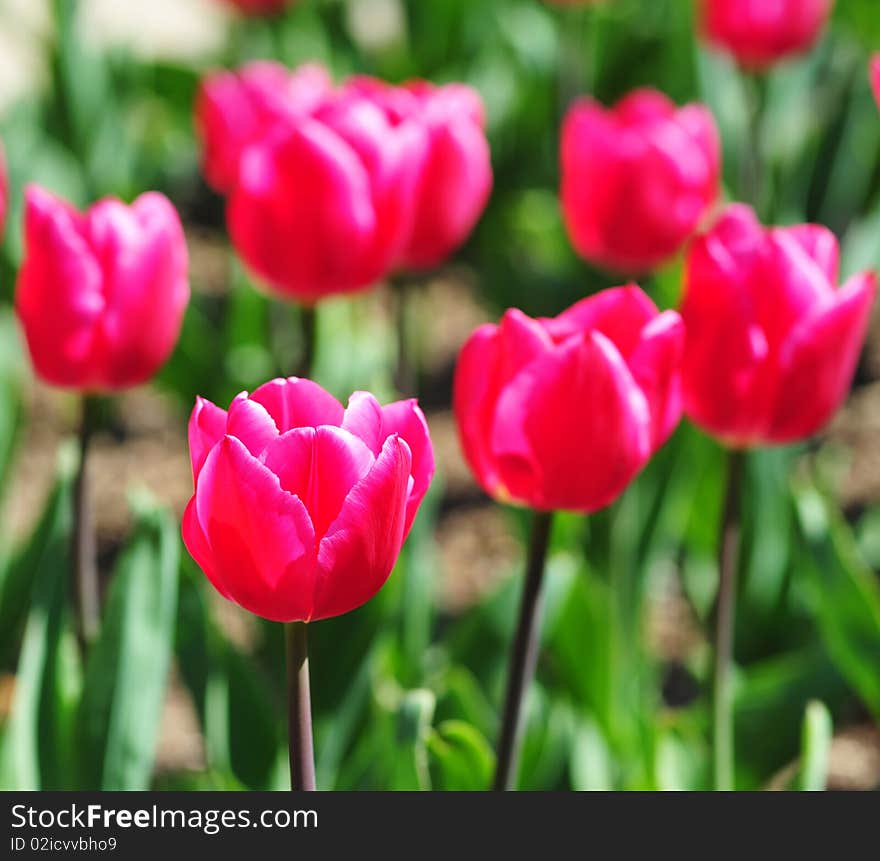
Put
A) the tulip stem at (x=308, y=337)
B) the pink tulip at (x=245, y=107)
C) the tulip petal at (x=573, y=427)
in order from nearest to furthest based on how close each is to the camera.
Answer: the tulip petal at (x=573, y=427), the tulip stem at (x=308, y=337), the pink tulip at (x=245, y=107)

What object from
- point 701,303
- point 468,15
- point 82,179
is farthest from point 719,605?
point 468,15

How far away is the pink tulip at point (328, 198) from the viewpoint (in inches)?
46.6

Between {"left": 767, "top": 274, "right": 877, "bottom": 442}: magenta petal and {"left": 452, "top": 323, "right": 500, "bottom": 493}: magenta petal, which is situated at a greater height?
{"left": 767, "top": 274, "right": 877, "bottom": 442}: magenta petal

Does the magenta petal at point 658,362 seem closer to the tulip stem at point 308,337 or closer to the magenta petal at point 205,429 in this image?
the magenta petal at point 205,429

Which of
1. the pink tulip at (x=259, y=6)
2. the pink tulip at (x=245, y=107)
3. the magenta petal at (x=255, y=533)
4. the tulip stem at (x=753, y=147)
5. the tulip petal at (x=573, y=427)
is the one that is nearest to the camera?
the magenta petal at (x=255, y=533)

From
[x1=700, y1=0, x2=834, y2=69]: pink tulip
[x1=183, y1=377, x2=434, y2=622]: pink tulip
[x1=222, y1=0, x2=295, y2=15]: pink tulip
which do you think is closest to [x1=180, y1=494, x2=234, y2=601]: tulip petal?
[x1=183, y1=377, x2=434, y2=622]: pink tulip

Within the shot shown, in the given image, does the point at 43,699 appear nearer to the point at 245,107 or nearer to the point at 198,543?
the point at 198,543

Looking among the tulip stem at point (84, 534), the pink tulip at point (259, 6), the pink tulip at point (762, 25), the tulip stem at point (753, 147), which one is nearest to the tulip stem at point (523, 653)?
the tulip stem at point (84, 534)

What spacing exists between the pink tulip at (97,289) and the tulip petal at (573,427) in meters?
0.32

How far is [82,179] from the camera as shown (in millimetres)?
2477

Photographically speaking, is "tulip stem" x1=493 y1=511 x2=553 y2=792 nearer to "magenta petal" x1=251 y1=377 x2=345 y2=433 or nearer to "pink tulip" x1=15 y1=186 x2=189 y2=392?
"magenta petal" x1=251 y1=377 x2=345 y2=433

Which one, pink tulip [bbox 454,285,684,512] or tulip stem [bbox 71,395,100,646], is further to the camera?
tulip stem [bbox 71,395,100,646]

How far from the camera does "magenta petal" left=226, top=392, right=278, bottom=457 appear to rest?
679 mm

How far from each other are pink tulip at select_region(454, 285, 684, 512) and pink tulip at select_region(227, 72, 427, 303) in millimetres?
352
